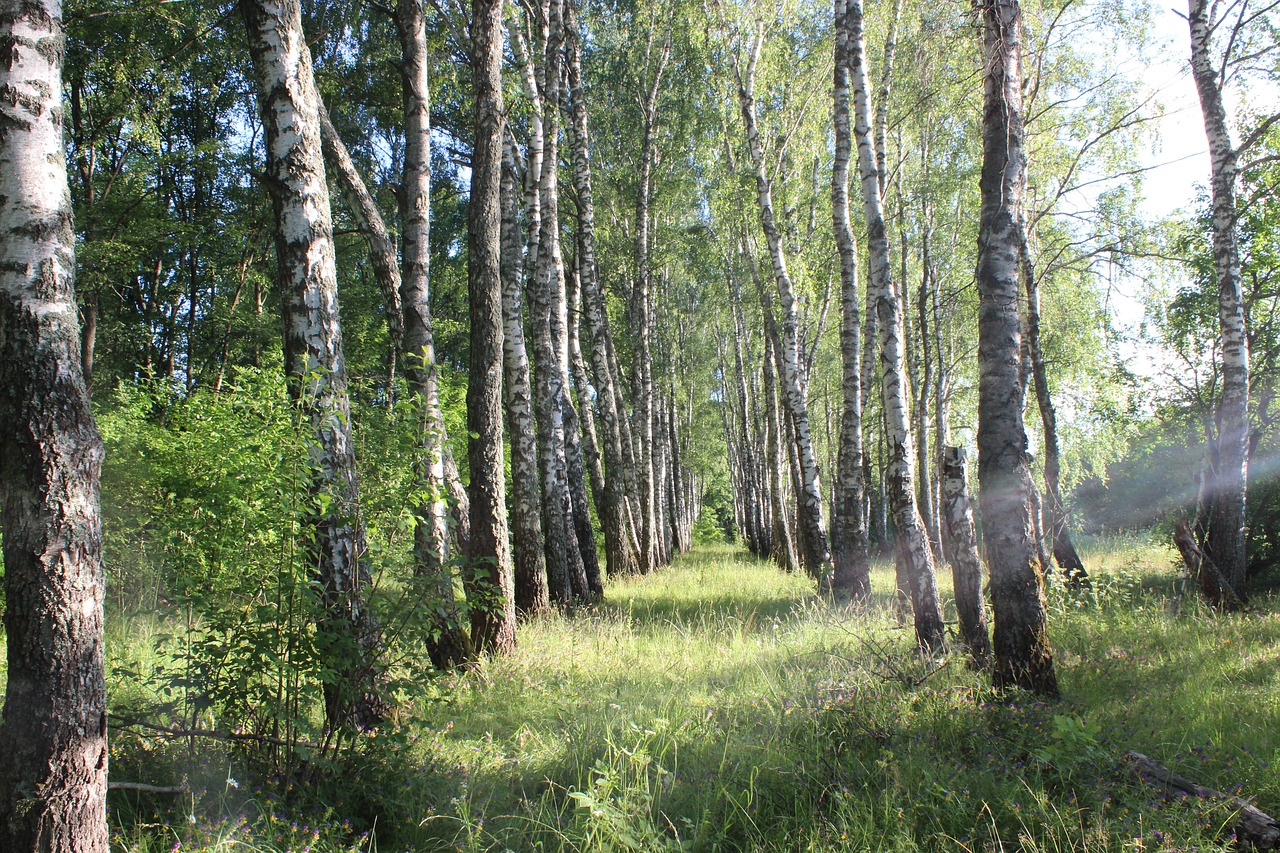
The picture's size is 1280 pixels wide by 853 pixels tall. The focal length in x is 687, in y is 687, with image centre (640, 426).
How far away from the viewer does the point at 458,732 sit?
482 cm

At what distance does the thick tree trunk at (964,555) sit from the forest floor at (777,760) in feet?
0.91

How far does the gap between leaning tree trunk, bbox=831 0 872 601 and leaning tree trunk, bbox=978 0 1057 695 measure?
3311 millimetres

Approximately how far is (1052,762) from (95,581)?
14.7ft

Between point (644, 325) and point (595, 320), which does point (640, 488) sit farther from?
point (595, 320)

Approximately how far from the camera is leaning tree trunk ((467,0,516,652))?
6.48 m

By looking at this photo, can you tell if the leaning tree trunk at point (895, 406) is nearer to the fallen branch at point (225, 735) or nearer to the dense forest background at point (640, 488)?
the dense forest background at point (640, 488)

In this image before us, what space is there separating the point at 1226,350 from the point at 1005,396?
5631 mm

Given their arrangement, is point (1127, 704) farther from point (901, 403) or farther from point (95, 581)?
point (95, 581)

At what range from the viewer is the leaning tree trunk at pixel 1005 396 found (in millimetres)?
4715

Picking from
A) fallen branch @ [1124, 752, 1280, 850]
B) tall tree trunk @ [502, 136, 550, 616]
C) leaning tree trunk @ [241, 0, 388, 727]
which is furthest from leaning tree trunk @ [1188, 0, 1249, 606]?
leaning tree trunk @ [241, 0, 388, 727]

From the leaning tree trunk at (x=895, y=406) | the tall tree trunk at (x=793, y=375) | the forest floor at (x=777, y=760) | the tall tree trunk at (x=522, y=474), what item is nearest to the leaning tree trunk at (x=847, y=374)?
the leaning tree trunk at (x=895, y=406)

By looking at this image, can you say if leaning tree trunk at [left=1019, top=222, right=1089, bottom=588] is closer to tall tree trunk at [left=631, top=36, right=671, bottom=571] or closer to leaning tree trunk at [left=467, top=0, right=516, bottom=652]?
leaning tree trunk at [left=467, top=0, right=516, bottom=652]

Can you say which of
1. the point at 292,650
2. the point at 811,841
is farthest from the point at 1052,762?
the point at 292,650

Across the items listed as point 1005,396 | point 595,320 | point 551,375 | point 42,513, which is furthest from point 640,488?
point 42,513
